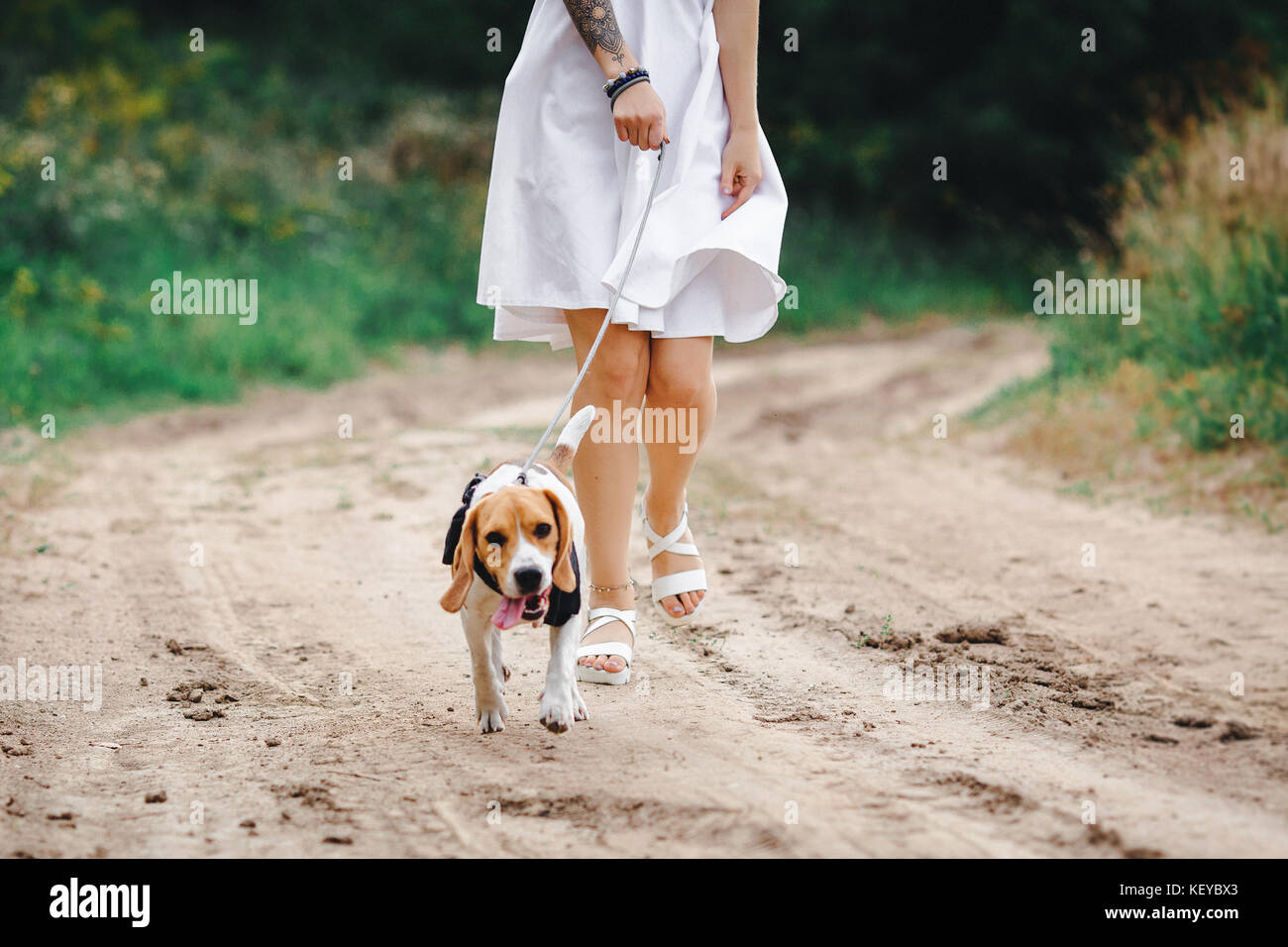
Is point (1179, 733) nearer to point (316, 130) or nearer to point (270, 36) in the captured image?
point (316, 130)

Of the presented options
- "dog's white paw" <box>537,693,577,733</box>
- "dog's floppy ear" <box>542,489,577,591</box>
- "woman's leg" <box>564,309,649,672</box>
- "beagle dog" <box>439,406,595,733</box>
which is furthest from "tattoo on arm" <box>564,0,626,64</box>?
"dog's white paw" <box>537,693,577,733</box>

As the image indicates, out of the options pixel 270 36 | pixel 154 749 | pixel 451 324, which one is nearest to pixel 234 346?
pixel 451 324

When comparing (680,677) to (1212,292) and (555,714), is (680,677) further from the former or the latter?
(1212,292)

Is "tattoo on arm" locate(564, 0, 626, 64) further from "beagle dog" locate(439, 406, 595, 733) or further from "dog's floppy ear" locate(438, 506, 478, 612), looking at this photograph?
"dog's floppy ear" locate(438, 506, 478, 612)

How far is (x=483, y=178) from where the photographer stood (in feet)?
48.0

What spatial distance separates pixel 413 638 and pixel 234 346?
5826 mm

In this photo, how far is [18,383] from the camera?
24.0 feet

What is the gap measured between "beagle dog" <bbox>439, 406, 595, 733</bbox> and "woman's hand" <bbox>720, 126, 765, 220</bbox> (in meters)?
0.79

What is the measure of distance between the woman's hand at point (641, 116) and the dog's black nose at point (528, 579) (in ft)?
3.51

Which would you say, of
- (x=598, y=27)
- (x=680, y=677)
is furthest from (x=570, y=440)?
(x=598, y=27)

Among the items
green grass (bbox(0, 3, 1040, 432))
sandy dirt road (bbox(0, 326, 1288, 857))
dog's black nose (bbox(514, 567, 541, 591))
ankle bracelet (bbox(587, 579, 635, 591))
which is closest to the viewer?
sandy dirt road (bbox(0, 326, 1288, 857))

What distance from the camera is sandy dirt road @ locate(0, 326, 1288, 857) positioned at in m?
2.31

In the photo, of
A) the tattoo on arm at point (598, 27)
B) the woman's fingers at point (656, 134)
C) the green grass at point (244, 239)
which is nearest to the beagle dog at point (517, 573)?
the woman's fingers at point (656, 134)

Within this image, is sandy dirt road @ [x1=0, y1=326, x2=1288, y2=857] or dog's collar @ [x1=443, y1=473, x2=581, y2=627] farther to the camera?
dog's collar @ [x1=443, y1=473, x2=581, y2=627]
